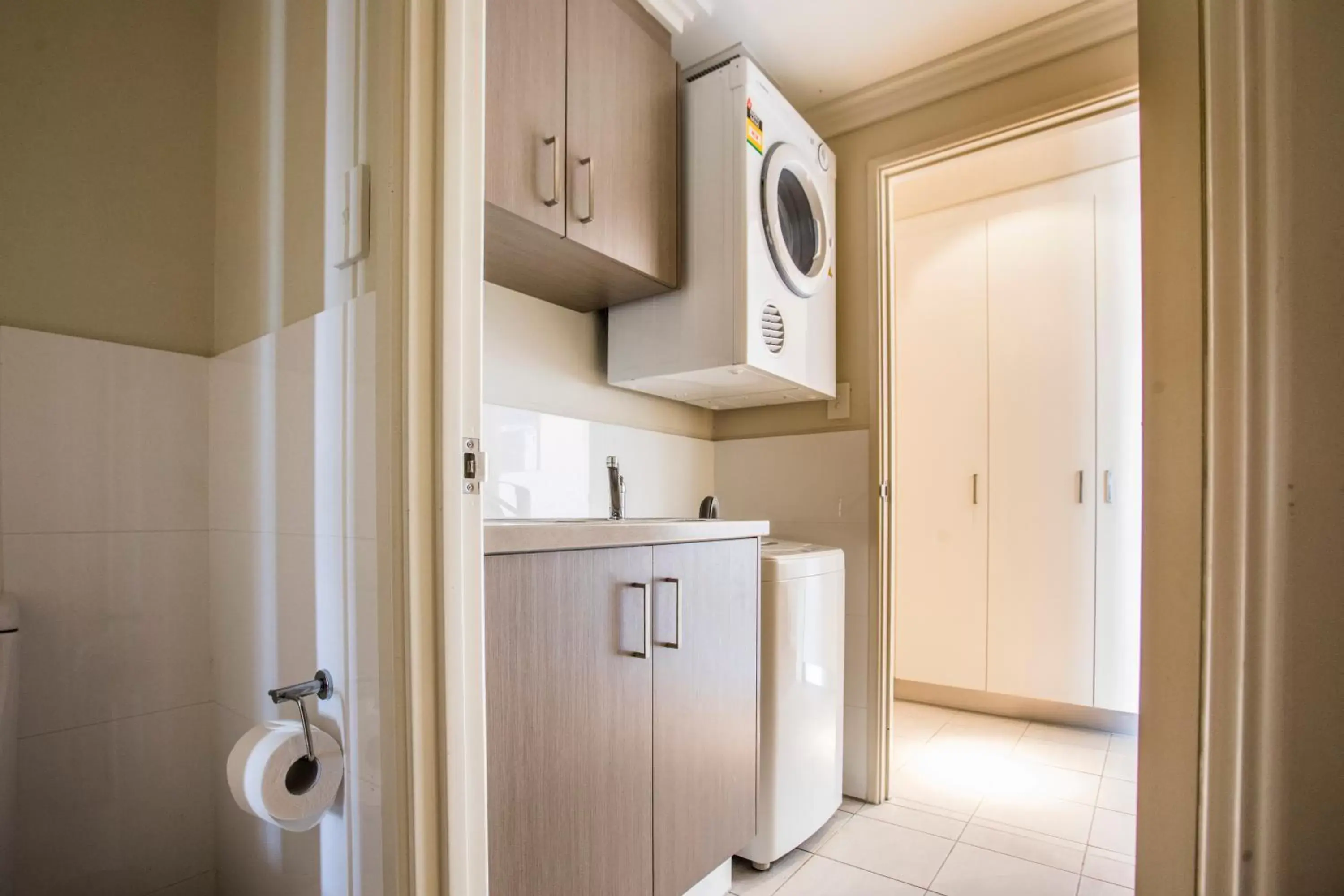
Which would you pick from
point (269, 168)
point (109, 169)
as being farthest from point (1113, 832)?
point (109, 169)

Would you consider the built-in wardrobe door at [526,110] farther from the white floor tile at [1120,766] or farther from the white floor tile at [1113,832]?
the white floor tile at [1120,766]

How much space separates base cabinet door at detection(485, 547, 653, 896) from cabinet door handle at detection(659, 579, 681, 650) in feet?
0.22

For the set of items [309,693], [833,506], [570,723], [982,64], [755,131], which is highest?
[982,64]

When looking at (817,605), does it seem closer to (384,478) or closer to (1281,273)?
(384,478)

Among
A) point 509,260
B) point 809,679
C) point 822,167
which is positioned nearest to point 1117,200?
point 822,167

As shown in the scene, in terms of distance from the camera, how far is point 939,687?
3.14m

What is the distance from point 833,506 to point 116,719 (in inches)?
76.4

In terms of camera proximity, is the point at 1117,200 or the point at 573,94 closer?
the point at 573,94

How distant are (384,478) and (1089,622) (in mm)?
2943

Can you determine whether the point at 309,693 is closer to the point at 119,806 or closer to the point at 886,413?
the point at 119,806

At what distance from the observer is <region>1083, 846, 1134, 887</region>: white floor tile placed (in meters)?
1.69

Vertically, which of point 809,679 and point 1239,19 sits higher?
point 1239,19

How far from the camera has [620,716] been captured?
3.94 feet

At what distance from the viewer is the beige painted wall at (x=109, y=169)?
118cm
